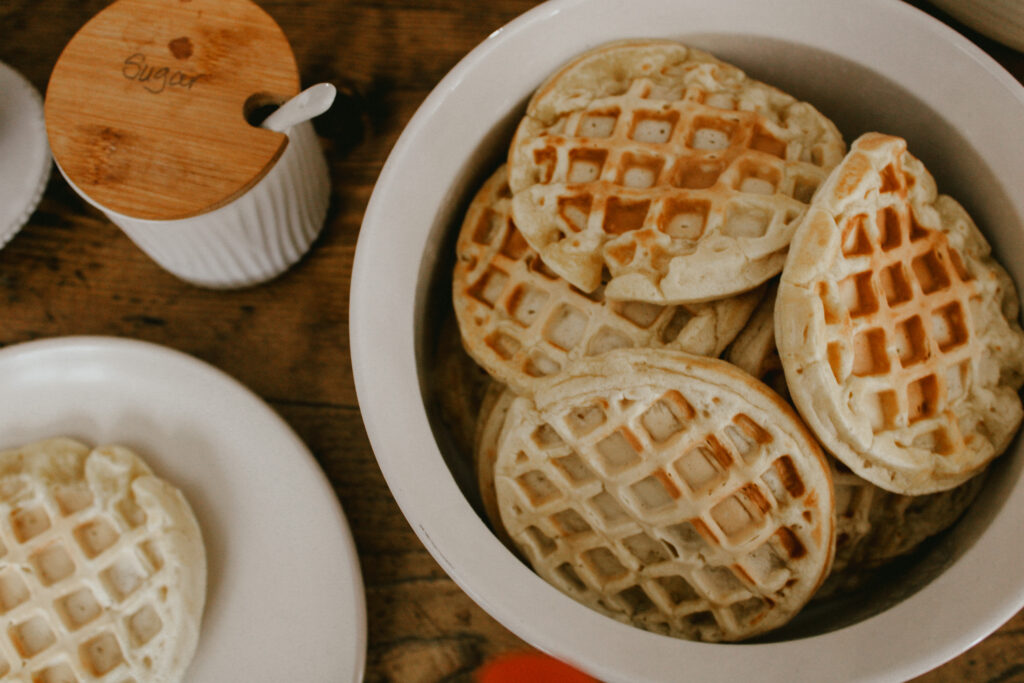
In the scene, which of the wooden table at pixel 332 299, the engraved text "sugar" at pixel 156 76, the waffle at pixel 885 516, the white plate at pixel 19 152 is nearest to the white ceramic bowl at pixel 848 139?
the waffle at pixel 885 516

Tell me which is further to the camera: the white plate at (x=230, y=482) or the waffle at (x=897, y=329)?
the white plate at (x=230, y=482)

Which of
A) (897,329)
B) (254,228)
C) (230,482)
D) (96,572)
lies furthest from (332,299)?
(897,329)

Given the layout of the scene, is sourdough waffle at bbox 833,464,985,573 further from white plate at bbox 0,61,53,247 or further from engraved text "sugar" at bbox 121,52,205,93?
white plate at bbox 0,61,53,247

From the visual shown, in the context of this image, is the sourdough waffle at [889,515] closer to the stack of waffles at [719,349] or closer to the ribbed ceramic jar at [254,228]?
the stack of waffles at [719,349]

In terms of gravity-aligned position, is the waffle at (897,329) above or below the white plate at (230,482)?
above

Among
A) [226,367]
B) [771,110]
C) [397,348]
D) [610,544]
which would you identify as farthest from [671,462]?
[226,367]

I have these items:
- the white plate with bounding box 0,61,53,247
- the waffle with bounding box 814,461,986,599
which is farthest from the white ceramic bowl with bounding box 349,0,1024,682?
the white plate with bounding box 0,61,53,247

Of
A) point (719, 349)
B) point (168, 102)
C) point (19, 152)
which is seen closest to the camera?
point (719, 349)

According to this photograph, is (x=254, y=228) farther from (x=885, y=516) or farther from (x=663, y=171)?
(x=885, y=516)
